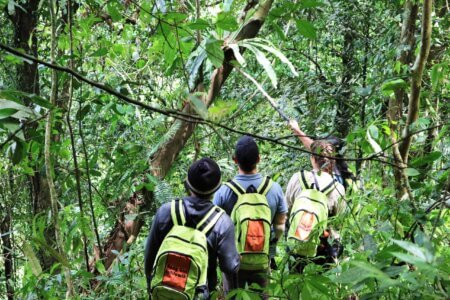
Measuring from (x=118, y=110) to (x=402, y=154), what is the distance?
4.92ft

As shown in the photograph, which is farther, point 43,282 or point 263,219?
point 263,219

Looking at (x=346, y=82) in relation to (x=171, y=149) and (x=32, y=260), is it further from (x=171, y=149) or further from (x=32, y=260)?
(x=32, y=260)

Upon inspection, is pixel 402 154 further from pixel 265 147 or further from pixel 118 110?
pixel 265 147

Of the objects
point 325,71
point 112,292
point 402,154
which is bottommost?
point 112,292

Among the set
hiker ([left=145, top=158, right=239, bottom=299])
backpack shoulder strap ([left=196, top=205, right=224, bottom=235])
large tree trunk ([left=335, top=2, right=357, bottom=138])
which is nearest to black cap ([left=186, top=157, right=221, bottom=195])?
hiker ([left=145, top=158, right=239, bottom=299])

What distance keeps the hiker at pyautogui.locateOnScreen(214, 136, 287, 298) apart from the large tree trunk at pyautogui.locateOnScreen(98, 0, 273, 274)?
36 cm

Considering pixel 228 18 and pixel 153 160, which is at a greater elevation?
pixel 228 18

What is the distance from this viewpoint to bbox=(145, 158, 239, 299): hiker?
2.14 meters

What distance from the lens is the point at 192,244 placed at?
2162mm

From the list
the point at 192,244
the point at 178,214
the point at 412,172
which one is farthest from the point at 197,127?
the point at 412,172

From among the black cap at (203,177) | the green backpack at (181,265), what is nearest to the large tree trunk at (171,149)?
the black cap at (203,177)

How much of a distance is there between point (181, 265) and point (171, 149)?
1.02 metres

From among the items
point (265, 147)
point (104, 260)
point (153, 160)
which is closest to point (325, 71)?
point (265, 147)

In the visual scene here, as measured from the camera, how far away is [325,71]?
5477 mm
